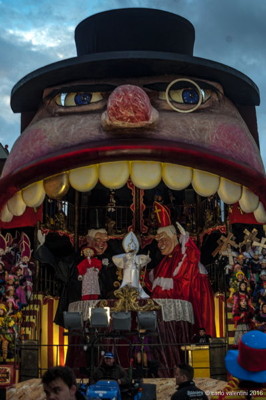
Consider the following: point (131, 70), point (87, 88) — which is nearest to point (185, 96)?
point (131, 70)

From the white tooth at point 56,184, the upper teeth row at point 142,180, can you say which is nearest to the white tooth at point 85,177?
the upper teeth row at point 142,180

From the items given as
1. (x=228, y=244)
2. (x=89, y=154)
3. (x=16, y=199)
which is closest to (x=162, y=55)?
(x=89, y=154)

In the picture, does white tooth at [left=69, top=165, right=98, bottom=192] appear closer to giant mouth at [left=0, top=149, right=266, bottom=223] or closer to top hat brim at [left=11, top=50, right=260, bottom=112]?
giant mouth at [left=0, top=149, right=266, bottom=223]

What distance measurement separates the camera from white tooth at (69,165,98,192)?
8719mm

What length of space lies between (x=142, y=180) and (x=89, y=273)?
2803 millimetres

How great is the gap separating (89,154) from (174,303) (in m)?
2.99

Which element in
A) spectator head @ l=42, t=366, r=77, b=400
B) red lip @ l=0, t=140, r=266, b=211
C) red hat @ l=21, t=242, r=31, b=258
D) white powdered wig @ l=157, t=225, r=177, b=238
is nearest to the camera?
spectator head @ l=42, t=366, r=77, b=400

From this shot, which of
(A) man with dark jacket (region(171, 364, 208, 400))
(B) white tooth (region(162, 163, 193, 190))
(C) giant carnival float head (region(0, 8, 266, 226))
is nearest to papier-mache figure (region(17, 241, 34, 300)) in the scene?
(C) giant carnival float head (region(0, 8, 266, 226))

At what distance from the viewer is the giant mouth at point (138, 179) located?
8.69m

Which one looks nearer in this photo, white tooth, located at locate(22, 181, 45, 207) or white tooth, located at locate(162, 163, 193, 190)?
white tooth, located at locate(162, 163, 193, 190)

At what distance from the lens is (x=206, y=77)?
929cm

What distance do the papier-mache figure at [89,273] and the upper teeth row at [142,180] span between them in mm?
2511

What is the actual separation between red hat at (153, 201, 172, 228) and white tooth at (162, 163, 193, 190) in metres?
2.58

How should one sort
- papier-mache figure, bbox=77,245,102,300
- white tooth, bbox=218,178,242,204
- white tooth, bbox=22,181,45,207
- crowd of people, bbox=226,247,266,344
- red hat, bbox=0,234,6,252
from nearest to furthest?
white tooth, bbox=218,178,242,204 → white tooth, bbox=22,181,45,207 → crowd of people, bbox=226,247,266,344 → red hat, bbox=0,234,6,252 → papier-mache figure, bbox=77,245,102,300
